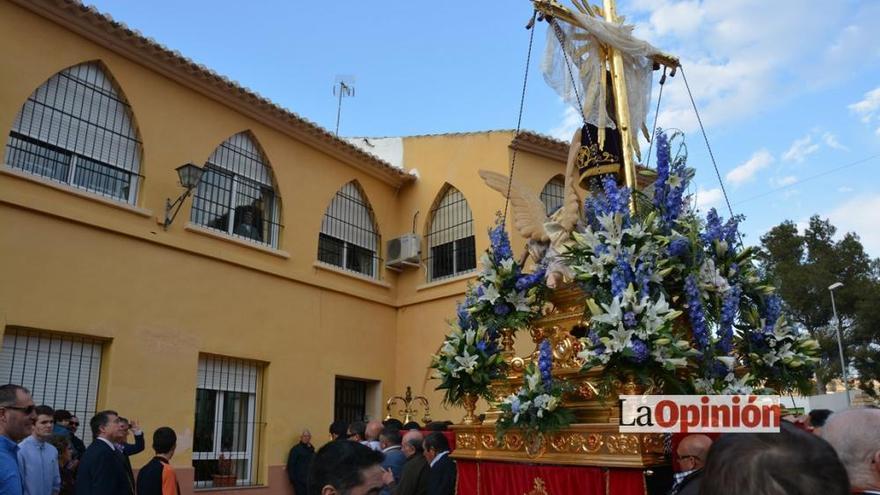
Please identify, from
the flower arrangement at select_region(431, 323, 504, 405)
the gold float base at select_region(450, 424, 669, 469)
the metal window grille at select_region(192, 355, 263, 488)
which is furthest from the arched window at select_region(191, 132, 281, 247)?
the gold float base at select_region(450, 424, 669, 469)

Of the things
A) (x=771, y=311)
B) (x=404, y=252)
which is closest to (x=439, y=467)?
(x=771, y=311)

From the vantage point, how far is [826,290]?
3148 centimetres

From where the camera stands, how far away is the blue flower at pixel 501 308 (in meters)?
5.56

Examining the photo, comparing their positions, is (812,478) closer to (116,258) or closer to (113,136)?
(116,258)

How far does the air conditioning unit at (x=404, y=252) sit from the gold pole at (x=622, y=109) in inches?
340

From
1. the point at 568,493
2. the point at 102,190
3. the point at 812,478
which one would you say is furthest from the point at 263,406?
the point at 812,478

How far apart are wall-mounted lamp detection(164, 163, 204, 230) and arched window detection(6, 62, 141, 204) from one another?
21.6 inches

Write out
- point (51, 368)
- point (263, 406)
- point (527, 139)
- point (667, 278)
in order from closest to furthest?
point (667, 278) < point (51, 368) < point (263, 406) < point (527, 139)

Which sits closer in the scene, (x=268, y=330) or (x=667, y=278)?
(x=667, y=278)

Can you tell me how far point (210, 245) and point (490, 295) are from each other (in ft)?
23.3

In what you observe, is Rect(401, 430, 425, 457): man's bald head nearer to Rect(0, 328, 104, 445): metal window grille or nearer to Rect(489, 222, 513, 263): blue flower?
Rect(489, 222, 513, 263): blue flower

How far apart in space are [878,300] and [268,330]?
2750 cm

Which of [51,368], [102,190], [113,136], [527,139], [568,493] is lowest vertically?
[568,493]

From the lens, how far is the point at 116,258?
9.91 metres
